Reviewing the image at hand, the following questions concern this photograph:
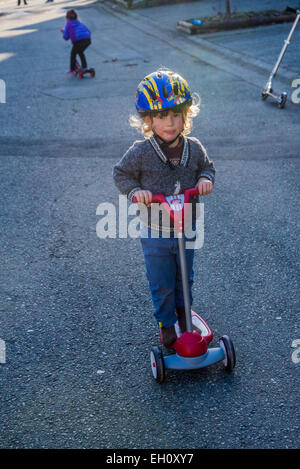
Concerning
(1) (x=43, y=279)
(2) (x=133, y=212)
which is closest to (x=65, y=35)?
(2) (x=133, y=212)

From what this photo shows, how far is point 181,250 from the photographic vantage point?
3184 mm

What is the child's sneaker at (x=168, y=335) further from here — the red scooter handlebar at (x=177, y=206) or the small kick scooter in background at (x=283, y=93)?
the small kick scooter in background at (x=283, y=93)

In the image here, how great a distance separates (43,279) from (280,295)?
1921mm

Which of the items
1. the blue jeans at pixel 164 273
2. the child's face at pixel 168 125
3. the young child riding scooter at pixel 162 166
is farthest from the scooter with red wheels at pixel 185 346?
the child's face at pixel 168 125

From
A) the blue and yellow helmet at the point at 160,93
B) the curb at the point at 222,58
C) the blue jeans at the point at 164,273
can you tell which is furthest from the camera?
the curb at the point at 222,58

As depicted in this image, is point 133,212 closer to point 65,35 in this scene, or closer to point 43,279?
point 43,279

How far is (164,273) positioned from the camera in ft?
11.4

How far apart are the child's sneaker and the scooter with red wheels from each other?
0.29 feet

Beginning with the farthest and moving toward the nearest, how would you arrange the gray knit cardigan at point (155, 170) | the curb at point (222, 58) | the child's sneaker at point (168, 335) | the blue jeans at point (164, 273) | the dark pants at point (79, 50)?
the dark pants at point (79, 50) < the curb at point (222, 58) < the child's sneaker at point (168, 335) < the blue jeans at point (164, 273) < the gray knit cardigan at point (155, 170)

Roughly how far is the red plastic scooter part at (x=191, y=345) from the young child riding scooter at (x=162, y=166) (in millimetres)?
308

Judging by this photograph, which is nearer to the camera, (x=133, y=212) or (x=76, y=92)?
(x=133, y=212)

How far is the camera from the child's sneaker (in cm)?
366

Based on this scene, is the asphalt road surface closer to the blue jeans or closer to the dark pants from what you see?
the blue jeans

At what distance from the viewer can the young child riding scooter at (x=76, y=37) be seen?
12.4m
